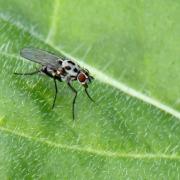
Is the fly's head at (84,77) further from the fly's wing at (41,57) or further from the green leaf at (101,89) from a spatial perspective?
the fly's wing at (41,57)

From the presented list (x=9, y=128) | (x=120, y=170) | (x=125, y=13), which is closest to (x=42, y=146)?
(x=9, y=128)

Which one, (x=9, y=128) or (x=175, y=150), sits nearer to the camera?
(x=9, y=128)

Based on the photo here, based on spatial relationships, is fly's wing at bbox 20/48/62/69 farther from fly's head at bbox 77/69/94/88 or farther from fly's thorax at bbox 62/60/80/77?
fly's head at bbox 77/69/94/88

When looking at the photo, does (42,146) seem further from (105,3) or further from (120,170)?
(105,3)

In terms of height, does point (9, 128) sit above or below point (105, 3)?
below

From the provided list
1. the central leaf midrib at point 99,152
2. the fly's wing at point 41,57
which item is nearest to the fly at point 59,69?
the fly's wing at point 41,57

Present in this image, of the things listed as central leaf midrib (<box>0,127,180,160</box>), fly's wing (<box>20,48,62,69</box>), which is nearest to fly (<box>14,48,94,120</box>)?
fly's wing (<box>20,48,62,69</box>)

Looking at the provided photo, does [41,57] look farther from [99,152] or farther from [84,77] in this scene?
[99,152]
